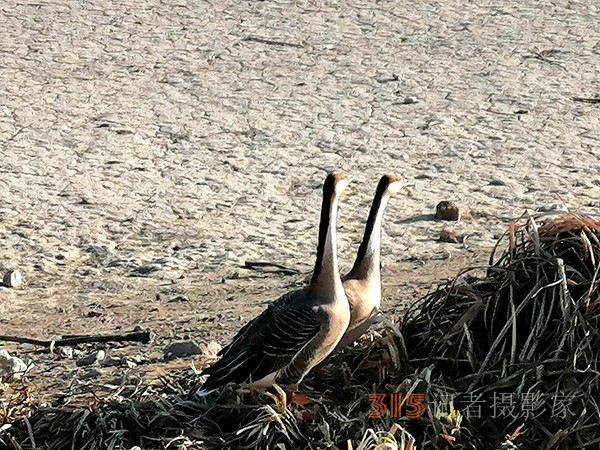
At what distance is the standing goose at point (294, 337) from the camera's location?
4.65 metres

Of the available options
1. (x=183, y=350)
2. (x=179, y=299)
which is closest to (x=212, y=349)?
(x=183, y=350)

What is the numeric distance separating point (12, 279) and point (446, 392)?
245 centimetres

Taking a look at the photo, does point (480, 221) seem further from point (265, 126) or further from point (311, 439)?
point (311, 439)

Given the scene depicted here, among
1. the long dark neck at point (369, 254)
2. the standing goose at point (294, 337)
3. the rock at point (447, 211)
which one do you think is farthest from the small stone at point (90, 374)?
the rock at point (447, 211)

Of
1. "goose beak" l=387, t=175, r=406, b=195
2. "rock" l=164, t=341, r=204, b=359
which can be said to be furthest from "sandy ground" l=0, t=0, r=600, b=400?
"goose beak" l=387, t=175, r=406, b=195

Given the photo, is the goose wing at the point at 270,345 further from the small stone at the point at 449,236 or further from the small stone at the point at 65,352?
the small stone at the point at 449,236

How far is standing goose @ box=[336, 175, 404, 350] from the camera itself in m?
4.97

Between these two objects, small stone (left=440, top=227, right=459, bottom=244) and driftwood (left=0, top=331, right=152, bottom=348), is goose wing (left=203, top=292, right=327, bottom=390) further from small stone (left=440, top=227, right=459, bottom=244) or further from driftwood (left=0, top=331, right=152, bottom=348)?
small stone (left=440, top=227, right=459, bottom=244)

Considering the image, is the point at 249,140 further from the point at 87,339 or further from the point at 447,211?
the point at 87,339

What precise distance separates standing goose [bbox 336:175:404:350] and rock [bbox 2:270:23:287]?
195 cm

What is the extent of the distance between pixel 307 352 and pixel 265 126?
3.81 m

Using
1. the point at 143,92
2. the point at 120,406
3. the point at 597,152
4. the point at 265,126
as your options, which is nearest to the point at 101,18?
the point at 143,92

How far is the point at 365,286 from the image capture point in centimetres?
503

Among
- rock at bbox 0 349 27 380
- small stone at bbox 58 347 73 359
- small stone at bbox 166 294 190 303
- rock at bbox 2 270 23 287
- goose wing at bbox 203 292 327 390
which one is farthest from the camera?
rock at bbox 2 270 23 287
